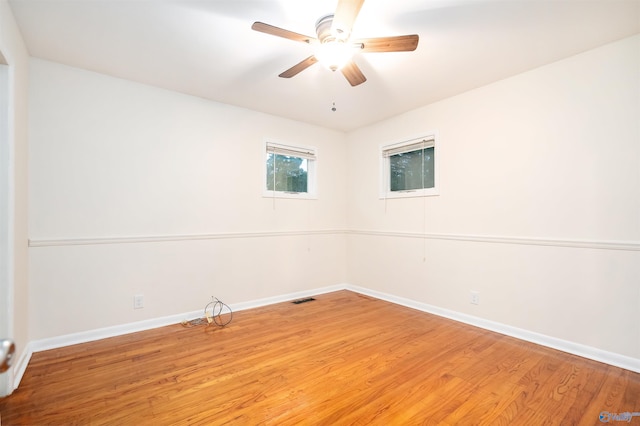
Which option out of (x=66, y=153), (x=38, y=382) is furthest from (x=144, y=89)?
(x=38, y=382)

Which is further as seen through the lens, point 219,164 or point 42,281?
point 219,164

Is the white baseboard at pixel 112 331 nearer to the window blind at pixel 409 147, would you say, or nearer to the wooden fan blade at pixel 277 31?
the window blind at pixel 409 147

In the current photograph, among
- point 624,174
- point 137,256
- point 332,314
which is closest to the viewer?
point 624,174

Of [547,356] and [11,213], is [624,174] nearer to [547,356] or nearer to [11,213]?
[547,356]

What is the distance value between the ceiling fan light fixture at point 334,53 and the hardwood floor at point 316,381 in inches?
87.1

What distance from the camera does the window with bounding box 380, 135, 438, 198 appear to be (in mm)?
3600

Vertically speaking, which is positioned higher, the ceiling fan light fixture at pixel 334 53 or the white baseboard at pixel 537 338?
the ceiling fan light fixture at pixel 334 53

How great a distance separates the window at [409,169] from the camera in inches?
142

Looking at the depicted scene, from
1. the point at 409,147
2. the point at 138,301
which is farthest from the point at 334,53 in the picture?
the point at 138,301

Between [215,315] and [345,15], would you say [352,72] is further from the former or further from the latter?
[215,315]

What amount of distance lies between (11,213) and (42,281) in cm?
92

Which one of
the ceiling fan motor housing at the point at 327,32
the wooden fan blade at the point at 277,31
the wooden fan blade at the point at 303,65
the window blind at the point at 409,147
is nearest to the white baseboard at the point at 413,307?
the window blind at the point at 409,147

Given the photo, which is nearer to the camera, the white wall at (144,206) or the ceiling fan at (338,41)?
the ceiling fan at (338,41)

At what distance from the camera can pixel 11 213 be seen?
1.91 m
